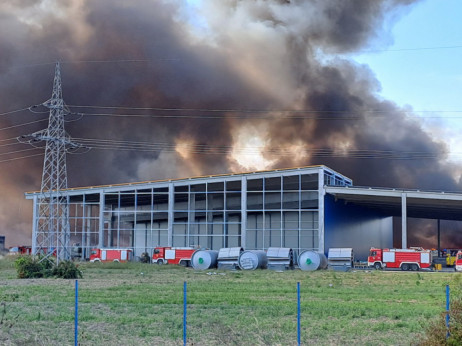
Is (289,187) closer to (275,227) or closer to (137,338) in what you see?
(275,227)

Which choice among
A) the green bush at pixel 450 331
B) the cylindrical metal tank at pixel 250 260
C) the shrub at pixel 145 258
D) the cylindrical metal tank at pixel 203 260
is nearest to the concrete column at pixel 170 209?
the shrub at pixel 145 258

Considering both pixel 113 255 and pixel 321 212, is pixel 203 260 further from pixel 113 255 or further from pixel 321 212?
pixel 113 255

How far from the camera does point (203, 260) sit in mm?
62594

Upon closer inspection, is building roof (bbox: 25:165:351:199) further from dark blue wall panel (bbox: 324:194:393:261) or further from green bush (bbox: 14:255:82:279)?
green bush (bbox: 14:255:82:279)

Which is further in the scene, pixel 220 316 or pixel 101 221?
pixel 101 221

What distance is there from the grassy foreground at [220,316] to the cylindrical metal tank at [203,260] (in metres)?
29.0

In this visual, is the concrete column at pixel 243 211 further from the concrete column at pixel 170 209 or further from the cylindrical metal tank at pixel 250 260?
the concrete column at pixel 170 209

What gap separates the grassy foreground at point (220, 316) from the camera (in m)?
17.5

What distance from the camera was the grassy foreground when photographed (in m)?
17.5

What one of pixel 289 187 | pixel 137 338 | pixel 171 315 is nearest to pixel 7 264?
pixel 289 187

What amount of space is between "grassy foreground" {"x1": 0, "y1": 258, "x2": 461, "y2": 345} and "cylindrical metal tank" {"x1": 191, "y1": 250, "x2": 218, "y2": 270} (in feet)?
95.2

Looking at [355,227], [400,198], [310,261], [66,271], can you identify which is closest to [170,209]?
[310,261]

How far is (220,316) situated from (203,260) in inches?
1621

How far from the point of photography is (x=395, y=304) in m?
26.2
